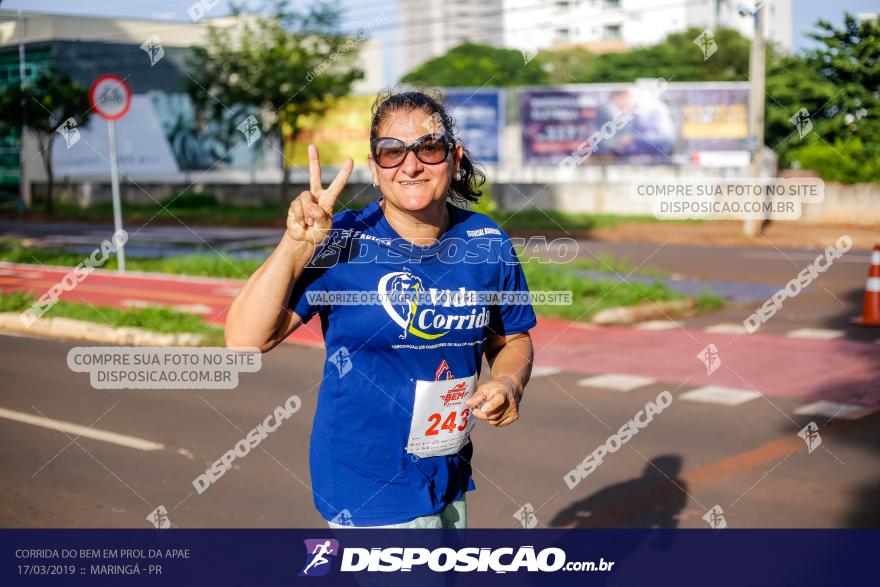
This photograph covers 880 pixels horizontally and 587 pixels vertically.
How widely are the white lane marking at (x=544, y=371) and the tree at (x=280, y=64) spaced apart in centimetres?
A: 2204

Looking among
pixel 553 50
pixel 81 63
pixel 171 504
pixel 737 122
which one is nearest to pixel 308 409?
pixel 171 504

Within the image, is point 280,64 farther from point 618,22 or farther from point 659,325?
point 618,22

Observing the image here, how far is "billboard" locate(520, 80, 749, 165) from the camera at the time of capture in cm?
3319

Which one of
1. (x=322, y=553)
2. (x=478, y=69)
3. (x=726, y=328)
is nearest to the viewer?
(x=322, y=553)

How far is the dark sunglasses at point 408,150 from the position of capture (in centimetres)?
292

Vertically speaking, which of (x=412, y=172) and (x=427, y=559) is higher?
(x=412, y=172)

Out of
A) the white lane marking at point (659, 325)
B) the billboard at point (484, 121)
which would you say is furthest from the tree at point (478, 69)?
the white lane marking at point (659, 325)

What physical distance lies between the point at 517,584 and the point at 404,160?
242 centimetres

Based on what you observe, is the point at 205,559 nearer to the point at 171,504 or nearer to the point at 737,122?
the point at 171,504

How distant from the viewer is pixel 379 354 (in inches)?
113

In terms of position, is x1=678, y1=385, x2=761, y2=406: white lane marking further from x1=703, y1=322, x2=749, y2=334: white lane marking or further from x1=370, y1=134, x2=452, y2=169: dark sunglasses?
x1=370, y1=134, x2=452, y2=169: dark sunglasses

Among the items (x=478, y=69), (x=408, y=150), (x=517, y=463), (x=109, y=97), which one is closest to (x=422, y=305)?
(x=408, y=150)

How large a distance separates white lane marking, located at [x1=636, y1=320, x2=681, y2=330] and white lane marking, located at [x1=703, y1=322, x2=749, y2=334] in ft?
1.30

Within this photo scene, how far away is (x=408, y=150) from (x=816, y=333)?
29.6ft
